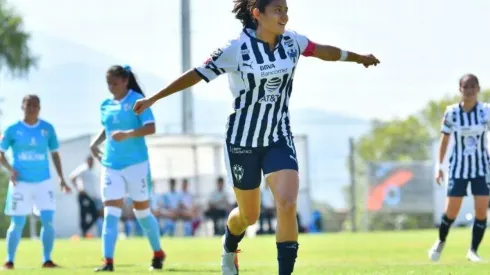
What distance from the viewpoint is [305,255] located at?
2175 centimetres

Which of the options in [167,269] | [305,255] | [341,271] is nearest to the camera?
[341,271]

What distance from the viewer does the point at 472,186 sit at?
16.9 m

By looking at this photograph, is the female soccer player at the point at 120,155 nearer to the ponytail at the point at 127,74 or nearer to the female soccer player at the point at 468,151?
the ponytail at the point at 127,74

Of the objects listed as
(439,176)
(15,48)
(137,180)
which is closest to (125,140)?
(137,180)

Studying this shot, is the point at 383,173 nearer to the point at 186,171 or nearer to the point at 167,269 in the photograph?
the point at 186,171

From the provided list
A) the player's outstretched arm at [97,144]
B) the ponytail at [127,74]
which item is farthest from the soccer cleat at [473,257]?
the player's outstretched arm at [97,144]

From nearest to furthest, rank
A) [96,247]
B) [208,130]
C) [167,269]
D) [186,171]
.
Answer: [167,269] → [96,247] → [186,171] → [208,130]

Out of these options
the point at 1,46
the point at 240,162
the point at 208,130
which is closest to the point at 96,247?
the point at 240,162

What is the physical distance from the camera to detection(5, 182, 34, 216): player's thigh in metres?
16.8

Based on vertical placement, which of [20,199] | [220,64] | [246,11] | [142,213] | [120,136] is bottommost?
[142,213]

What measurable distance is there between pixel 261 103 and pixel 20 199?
6.55m

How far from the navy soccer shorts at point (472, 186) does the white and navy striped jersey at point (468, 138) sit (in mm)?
62

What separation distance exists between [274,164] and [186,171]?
102 feet

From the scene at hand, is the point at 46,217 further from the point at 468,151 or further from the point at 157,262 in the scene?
the point at 468,151
